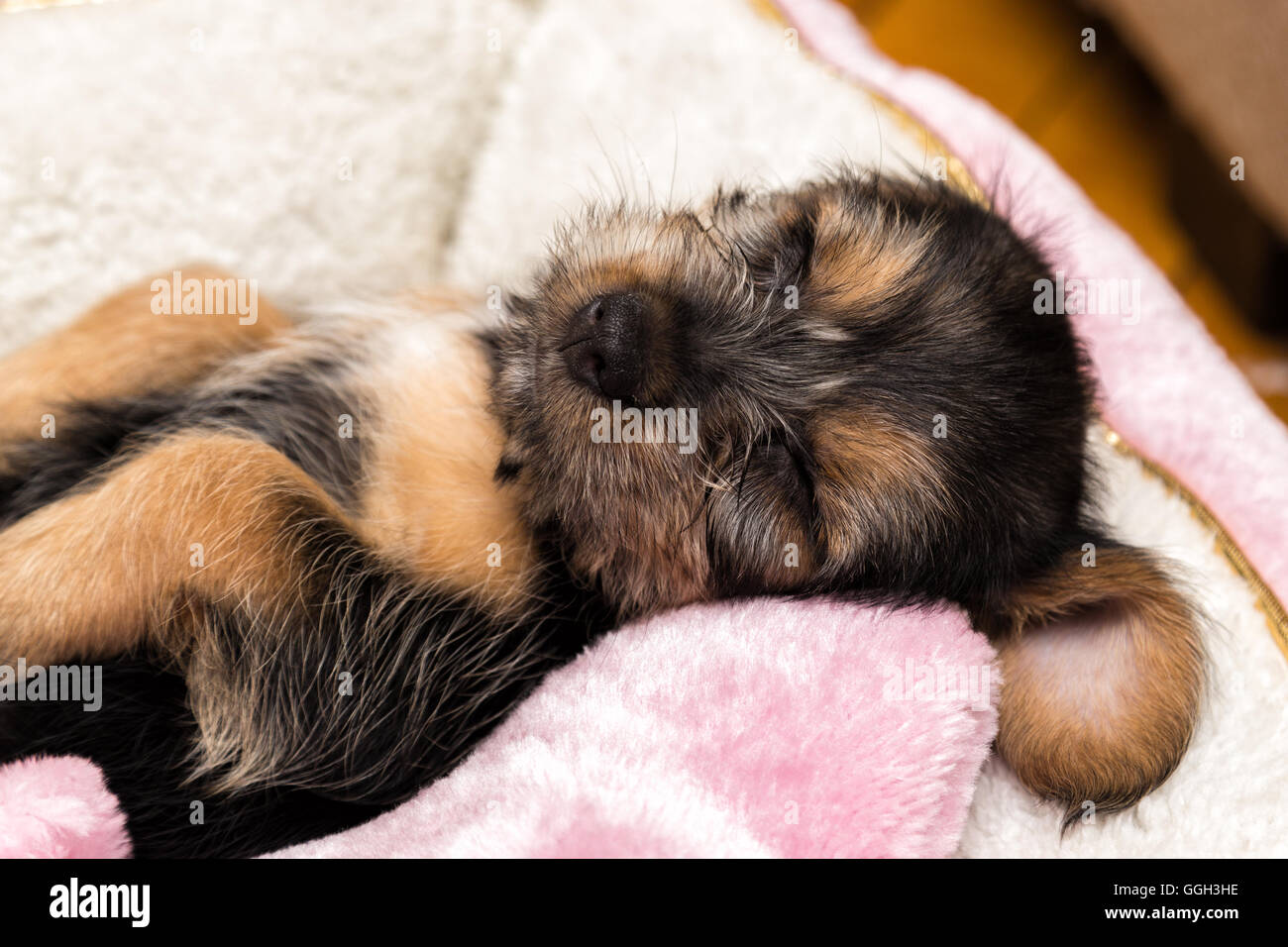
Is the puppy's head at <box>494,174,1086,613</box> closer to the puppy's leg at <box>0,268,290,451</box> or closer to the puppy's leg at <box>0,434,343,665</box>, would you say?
the puppy's leg at <box>0,434,343,665</box>

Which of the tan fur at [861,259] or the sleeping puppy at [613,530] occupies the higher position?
the tan fur at [861,259]

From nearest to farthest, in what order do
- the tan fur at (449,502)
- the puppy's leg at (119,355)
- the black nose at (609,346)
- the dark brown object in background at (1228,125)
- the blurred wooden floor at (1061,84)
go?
the black nose at (609,346), the tan fur at (449,502), the puppy's leg at (119,355), the dark brown object in background at (1228,125), the blurred wooden floor at (1061,84)

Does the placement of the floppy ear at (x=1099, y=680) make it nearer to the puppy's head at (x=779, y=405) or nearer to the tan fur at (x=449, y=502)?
the puppy's head at (x=779, y=405)

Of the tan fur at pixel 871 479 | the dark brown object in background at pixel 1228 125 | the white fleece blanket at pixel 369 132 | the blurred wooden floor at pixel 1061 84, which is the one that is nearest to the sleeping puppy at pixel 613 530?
the tan fur at pixel 871 479

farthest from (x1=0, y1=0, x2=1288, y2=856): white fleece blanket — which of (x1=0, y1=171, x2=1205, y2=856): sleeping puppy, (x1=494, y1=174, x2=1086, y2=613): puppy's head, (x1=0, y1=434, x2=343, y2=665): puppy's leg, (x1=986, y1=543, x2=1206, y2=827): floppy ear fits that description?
(x1=0, y1=434, x2=343, y2=665): puppy's leg
